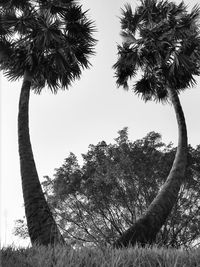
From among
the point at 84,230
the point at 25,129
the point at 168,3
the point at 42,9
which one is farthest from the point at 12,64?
the point at 84,230

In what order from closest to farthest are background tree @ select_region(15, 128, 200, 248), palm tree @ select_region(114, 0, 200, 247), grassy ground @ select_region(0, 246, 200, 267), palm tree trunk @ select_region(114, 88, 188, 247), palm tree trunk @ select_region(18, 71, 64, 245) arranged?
grassy ground @ select_region(0, 246, 200, 267) < palm tree trunk @ select_region(18, 71, 64, 245) < palm tree trunk @ select_region(114, 88, 188, 247) < palm tree @ select_region(114, 0, 200, 247) < background tree @ select_region(15, 128, 200, 248)

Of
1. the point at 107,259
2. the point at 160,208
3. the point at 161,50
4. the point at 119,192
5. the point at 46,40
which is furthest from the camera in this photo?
the point at 119,192

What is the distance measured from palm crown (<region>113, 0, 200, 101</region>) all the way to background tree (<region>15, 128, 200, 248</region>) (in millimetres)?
4681

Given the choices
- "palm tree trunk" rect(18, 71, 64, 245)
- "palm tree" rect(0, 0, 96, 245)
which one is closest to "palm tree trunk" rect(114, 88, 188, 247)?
"palm tree trunk" rect(18, 71, 64, 245)

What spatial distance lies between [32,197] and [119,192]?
28.4 ft

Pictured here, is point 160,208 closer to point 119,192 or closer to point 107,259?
point 107,259

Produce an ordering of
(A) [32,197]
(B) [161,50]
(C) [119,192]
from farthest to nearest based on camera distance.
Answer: (C) [119,192] < (B) [161,50] < (A) [32,197]

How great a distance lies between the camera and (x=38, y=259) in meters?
3.35

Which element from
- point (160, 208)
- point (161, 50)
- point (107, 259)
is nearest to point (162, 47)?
point (161, 50)

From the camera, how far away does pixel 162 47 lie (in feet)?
36.1

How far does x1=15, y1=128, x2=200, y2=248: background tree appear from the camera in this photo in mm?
15094

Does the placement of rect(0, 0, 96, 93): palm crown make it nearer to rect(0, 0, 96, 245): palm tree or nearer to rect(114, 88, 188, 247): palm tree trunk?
rect(0, 0, 96, 245): palm tree

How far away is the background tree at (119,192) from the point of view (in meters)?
15.1

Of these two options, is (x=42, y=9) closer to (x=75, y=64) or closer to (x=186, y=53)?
(x=75, y=64)
